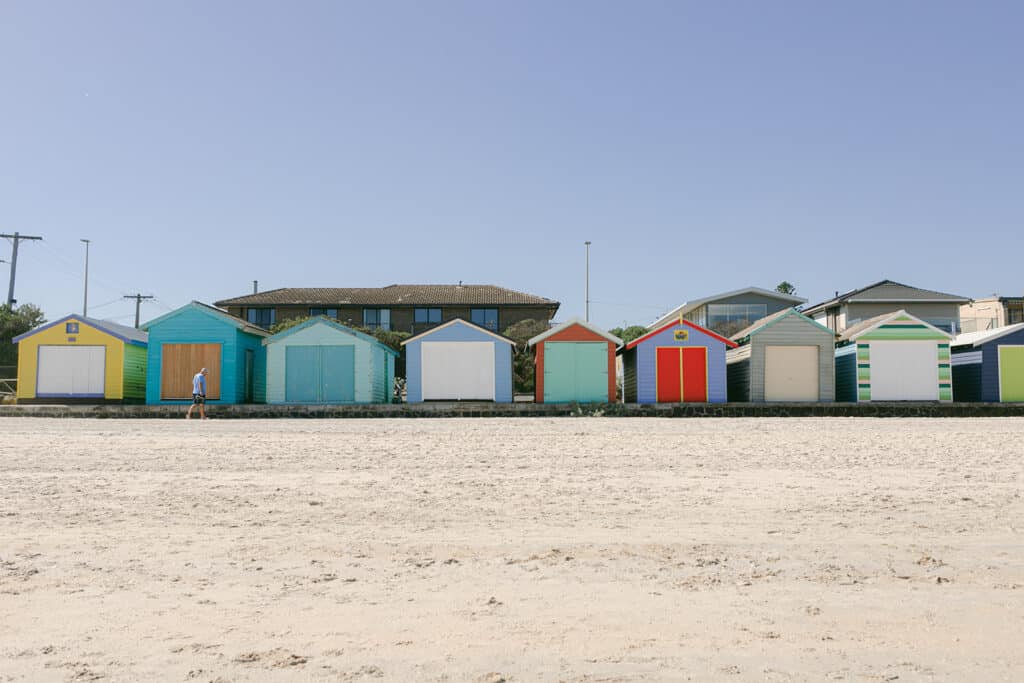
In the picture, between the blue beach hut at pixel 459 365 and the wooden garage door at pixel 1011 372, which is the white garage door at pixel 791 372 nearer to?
the wooden garage door at pixel 1011 372

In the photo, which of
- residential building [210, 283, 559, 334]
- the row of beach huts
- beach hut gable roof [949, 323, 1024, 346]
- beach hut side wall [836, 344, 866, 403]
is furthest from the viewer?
residential building [210, 283, 559, 334]

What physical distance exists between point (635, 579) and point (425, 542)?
1.63 m

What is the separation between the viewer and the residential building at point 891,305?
149 feet

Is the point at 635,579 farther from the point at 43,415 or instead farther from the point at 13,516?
the point at 43,415

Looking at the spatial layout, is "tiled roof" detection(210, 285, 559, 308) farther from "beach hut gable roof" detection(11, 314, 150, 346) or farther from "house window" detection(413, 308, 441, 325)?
"beach hut gable roof" detection(11, 314, 150, 346)

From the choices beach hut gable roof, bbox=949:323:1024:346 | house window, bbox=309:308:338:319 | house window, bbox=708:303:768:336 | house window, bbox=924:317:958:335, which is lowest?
beach hut gable roof, bbox=949:323:1024:346

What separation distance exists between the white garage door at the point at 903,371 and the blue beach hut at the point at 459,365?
1191 centimetres

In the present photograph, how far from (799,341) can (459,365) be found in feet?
36.5

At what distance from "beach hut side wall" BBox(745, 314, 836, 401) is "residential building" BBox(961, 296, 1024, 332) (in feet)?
84.1

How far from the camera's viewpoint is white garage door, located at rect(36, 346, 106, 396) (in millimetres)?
27297

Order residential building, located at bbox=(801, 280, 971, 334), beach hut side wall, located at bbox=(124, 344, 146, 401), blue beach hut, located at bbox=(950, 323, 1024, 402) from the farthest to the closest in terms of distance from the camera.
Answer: residential building, located at bbox=(801, 280, 971, 334)
beach hut side wall, located at bbox=(124, 344, 146, 401)
blue beach hut, located at bbox=(950, 323, 1024, 402)

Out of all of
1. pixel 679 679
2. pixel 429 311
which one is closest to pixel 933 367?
pixel 679 679

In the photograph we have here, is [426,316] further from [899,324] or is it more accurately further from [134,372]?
[899,324]

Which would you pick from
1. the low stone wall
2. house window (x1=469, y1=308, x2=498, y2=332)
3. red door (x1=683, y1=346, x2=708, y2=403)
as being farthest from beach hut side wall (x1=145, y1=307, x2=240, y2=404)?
house window (x1=469, y1=308, x2=498, y2=332)
